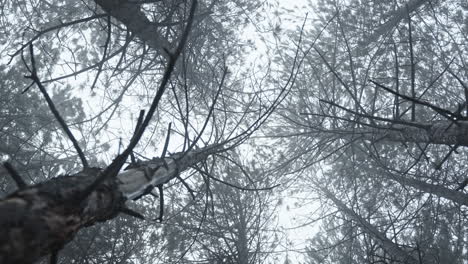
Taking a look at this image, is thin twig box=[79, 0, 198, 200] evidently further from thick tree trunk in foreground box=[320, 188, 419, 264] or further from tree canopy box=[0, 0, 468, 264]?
thick tree trunk in foreground box=[320, 188, 419, 264]

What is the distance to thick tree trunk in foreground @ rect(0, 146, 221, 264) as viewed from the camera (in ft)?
2.89

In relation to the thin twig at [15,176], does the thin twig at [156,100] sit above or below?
above

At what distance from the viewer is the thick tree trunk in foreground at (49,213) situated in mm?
880

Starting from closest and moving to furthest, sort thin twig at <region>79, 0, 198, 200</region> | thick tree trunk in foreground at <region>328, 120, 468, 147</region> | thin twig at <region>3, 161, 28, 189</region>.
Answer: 1. thin twig at <region>79, 0, 198, 200</region>
2. thin twig at <region>3, 161, 28, 189</region>
3. thick tree trunk in foreground at <region>328, 120, 468, 147</region>

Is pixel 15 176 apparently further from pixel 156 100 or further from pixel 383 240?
pixel 383 240

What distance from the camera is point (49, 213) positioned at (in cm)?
104

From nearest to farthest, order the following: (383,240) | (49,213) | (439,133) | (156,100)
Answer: (156,100) → (49,213) → (439,133) → (383,240)

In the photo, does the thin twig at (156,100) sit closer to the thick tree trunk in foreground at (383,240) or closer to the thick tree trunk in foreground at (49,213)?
the thick tree trunk in foreground at (49,213)

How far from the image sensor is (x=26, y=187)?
3.60 feet

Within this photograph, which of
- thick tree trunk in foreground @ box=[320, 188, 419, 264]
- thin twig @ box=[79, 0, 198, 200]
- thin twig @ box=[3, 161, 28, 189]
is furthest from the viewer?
thick tree trunk in foreground @ box=[320, 188, 419, 264]

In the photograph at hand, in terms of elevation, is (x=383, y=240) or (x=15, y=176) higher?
(x=383, y=240)

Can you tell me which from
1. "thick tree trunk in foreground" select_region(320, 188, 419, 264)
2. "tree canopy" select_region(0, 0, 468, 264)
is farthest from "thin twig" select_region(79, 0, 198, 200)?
"thick tree trunk in foreground" select_region(320, 188, 419, 264)

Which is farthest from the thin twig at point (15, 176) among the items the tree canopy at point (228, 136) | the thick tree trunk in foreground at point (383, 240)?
the thick tree trunk in foreground at point (383, 240)


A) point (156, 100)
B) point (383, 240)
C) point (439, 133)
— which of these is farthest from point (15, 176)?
point (383, 240)
